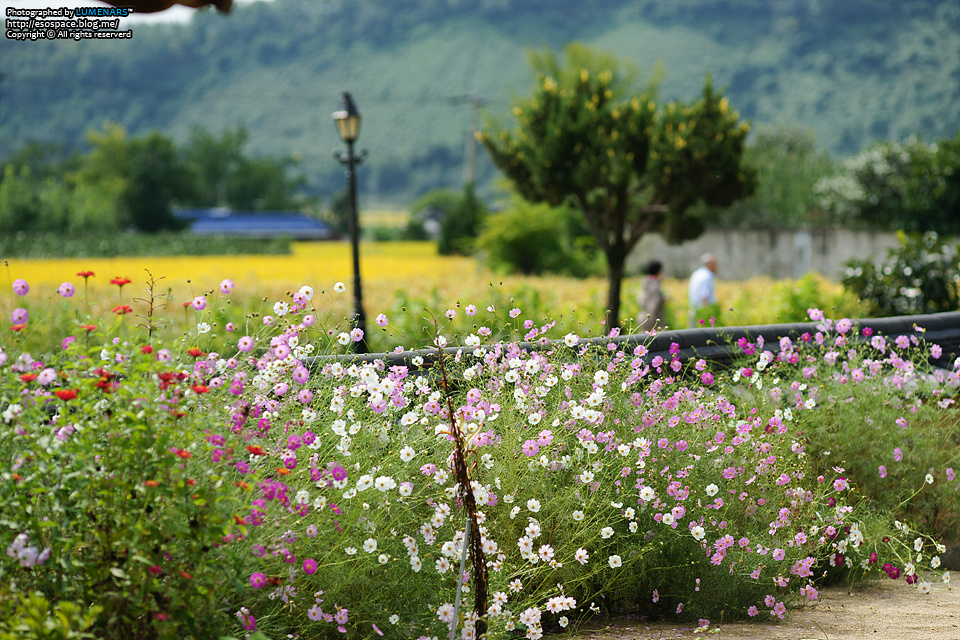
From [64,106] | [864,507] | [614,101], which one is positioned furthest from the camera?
[64,106]

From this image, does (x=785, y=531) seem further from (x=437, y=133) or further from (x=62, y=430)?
(x=437, y=133)

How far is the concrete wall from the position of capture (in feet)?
79.9

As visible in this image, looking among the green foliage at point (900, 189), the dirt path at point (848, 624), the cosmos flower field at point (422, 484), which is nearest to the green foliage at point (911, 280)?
the cosmos flower field at point (422, 484)

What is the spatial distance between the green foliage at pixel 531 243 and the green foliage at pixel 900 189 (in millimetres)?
8132

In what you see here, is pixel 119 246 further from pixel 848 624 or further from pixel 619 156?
pixel 848 624

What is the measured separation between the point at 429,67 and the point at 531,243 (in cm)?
13954

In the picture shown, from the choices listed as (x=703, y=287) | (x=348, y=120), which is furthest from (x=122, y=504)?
(x=348, y=120)

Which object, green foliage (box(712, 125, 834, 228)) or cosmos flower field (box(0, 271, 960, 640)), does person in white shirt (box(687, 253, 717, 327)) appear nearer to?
cosmos flower field (box(0, 271, 960, 640))

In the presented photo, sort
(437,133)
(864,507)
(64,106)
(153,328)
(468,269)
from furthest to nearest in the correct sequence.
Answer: (437,133)
(64,106)
(468,269)
(864,507)
(153,328)

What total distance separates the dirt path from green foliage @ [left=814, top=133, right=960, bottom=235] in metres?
19.3

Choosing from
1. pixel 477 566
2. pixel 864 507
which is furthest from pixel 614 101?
pixel 477 566

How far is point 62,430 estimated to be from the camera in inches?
89.8

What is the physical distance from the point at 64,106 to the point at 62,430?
145 m

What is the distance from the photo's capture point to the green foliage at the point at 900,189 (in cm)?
2056
